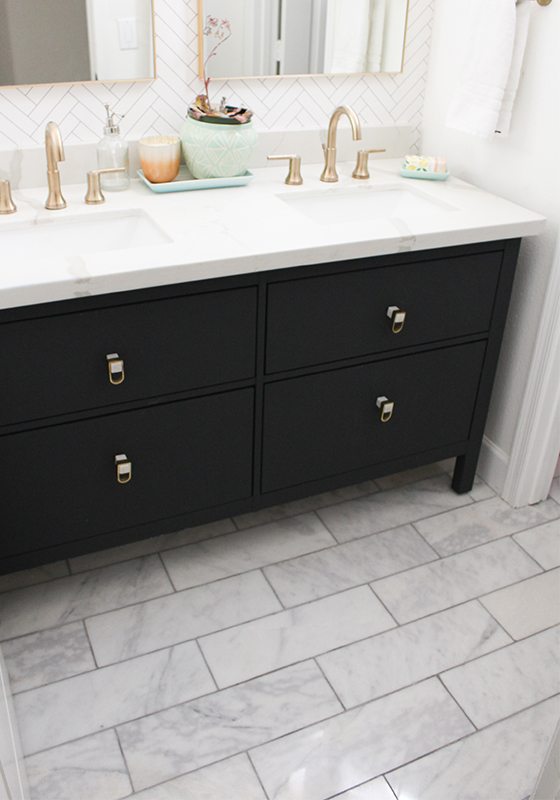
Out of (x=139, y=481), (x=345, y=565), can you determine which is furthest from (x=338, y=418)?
(x=139, y=481)

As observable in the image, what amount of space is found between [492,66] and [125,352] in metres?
1.11

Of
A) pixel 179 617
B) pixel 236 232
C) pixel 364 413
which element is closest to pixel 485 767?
pixel 179 617

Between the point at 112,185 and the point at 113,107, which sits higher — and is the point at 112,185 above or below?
below

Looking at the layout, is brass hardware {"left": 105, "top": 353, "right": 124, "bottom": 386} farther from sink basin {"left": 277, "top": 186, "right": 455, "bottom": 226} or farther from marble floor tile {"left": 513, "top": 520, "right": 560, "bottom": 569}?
marble floor tile {"left": 513, "top": 520, "right": 560, "bottom": 569}

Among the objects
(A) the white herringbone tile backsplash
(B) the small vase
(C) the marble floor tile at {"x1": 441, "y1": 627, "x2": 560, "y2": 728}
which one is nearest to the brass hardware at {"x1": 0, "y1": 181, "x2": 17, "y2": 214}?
(A) the white herringbone tile backsplash

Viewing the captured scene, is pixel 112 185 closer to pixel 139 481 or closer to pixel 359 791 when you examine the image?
pixel 139 481

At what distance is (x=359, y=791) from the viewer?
1.58 m

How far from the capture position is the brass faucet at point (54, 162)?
1.79 metres

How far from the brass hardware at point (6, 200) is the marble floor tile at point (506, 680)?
1.42 meters

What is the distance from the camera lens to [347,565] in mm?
2113

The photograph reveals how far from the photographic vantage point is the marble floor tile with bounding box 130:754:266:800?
1558 mm

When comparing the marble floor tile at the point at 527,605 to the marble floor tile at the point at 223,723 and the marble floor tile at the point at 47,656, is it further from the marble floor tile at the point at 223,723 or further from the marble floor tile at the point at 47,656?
the marble floor tile at the point at 47,656

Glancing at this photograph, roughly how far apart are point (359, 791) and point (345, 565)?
623 millimetres

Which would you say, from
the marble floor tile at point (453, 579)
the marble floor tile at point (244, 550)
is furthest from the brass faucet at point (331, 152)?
the marble floor tile at point (453, 579)
